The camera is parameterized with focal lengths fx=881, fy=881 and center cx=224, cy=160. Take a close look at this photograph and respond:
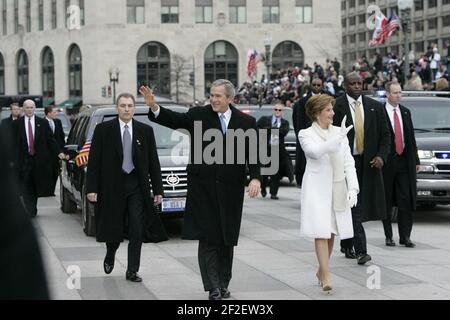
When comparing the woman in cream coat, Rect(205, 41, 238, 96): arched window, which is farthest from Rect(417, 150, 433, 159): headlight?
Rect(205, 41, 238, 96): arched window

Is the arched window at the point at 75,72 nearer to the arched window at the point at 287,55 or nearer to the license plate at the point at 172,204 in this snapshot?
the arched window at the point at 287,55

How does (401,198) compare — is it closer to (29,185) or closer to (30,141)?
(29,185)

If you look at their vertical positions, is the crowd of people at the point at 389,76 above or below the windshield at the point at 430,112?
above

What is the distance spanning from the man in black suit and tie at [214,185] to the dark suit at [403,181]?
150 inches

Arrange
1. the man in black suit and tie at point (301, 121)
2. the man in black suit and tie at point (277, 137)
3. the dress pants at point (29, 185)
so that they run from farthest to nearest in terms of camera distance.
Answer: the man in black suit and tie at point (277, 137), the dress pants at point (29, 185), the man in black suit and tie at point (301, 121)

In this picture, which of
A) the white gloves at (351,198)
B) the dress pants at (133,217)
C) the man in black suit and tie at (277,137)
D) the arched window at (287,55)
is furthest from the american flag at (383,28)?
the arched window at (287,55)

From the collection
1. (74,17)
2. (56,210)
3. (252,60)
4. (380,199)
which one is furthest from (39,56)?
(380,199)

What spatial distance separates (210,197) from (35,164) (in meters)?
7.67

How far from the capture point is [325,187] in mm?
8148

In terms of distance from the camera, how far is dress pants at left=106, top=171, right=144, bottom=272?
866 centimetres

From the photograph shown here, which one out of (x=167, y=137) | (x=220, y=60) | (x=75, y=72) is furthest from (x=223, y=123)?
(x=75, y=72)

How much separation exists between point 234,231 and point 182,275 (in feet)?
5.20

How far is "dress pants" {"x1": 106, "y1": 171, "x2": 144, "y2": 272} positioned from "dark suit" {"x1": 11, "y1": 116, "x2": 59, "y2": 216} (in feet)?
20.1

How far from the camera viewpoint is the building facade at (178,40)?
8825 cm
